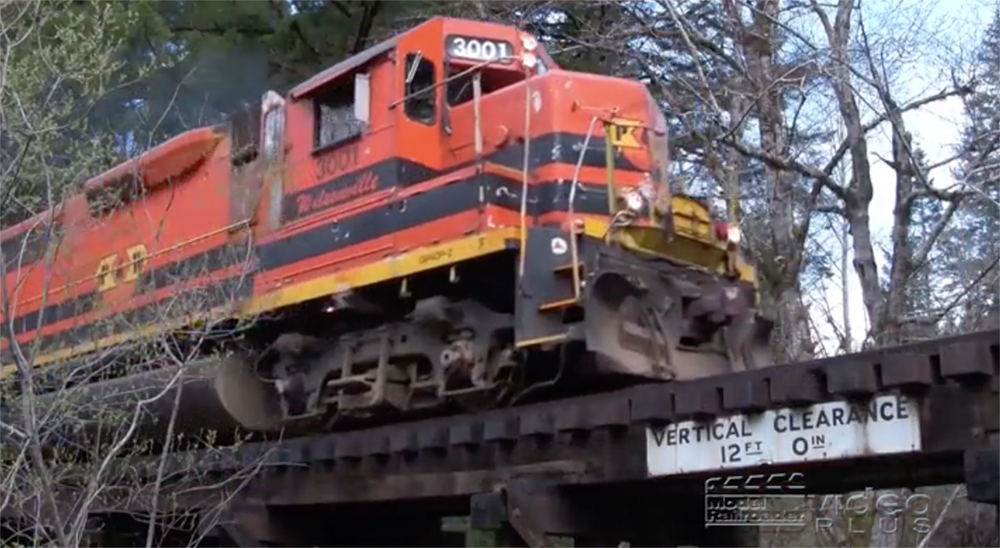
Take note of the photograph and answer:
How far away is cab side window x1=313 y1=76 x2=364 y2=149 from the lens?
31.8 ft

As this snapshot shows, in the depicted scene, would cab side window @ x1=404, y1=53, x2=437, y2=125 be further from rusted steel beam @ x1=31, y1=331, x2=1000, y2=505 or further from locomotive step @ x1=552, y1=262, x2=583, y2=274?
rusted steel beam @ x1=31, y1=331, x2=1000, y2=505

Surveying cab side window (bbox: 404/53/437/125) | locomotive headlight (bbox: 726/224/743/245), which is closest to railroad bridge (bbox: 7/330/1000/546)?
locomotive headlight (bbox: 726/224/743/245)

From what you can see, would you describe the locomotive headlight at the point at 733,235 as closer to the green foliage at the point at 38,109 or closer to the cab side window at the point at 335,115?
the cab side window at the point at 335,115

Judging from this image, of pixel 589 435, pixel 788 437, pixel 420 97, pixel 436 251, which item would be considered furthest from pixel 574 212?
pixel 788 437

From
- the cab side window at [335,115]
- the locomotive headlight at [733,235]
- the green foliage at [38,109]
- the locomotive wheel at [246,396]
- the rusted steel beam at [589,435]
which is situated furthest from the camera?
the locomotive wheel at [246,396]

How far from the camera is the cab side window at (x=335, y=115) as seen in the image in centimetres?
970

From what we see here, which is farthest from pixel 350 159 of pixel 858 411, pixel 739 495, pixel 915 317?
pixel 915 317

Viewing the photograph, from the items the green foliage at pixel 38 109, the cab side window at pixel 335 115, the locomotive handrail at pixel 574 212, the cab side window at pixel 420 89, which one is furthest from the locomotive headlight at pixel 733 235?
the green foliage at pixel 38 109

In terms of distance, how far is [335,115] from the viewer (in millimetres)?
9883

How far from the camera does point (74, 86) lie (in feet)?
44.2

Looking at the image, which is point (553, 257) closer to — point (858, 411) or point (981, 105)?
point (858, 411)

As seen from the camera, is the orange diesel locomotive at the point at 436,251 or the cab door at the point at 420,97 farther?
the cab door at the point at 420,97

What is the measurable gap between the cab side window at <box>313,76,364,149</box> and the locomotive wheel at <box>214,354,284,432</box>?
1.89 m

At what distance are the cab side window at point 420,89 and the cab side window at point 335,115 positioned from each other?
1.59 ft
